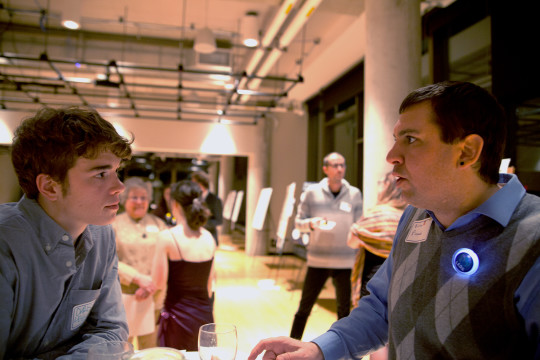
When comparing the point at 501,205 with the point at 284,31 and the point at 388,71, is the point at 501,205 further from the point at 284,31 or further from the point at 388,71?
the point at 284,31

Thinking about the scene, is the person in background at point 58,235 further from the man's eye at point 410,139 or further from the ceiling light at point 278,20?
the ceiling light at point 278,20

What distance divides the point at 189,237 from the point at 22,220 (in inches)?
66.8

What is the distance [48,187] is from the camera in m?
1.25

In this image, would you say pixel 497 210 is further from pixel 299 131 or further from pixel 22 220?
pixel 299 131

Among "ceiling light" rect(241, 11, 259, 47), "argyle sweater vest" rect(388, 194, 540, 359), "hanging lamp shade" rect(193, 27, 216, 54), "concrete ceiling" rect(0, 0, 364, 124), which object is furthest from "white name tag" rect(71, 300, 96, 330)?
"ceiling light" rect(241, 11, 259, 47)

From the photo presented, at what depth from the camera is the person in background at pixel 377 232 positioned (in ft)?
9.22

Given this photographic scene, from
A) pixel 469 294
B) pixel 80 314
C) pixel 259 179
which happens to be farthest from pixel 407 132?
pixel 259 179

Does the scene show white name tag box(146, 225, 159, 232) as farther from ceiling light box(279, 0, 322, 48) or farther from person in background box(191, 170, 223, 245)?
ceiling light box(279, 0, 322, 48)

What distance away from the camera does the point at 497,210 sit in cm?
95

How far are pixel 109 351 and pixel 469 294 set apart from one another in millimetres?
852

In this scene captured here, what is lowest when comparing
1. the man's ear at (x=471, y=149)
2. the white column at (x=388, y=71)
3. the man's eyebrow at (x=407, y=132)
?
the man's ear at (x=471, y=149)

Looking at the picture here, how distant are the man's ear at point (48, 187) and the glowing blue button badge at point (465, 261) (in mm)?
1177

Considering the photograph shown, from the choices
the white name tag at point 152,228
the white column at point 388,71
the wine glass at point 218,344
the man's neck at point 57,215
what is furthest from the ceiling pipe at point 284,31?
the wine glass at point 218,344

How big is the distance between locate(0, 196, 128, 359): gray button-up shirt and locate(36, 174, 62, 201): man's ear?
0.05 metres
